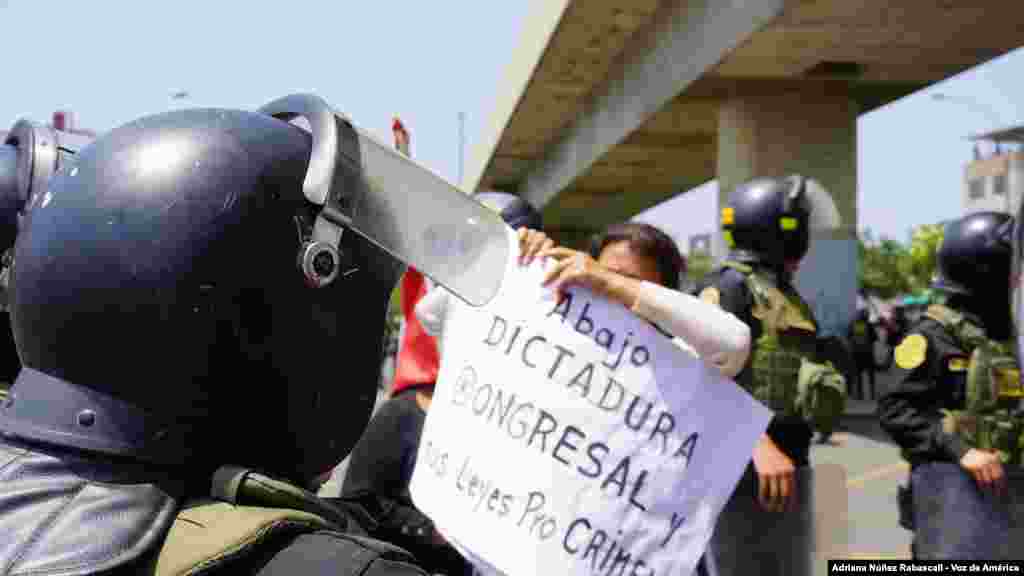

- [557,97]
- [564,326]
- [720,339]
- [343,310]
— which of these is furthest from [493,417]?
[557,97]

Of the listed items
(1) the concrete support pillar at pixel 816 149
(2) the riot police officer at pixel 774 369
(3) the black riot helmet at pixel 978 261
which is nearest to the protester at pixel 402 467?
(2) the riot police officer at pixel 774 369

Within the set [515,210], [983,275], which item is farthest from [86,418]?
[983,275]

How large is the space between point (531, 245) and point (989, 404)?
2.45 metres

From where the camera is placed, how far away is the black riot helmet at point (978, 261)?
407 centimetres

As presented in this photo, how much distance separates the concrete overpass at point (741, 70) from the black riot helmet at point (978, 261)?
5.65 metres

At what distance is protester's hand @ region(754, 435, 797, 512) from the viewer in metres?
3.36

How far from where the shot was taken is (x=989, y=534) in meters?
3.61

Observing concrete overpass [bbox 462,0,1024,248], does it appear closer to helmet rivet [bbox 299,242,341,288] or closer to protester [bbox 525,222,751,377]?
protester [bbox 525,222,751,377]

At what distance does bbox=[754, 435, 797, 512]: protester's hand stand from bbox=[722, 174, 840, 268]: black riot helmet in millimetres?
830

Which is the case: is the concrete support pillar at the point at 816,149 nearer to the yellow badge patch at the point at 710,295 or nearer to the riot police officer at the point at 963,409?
the riot police officer at the point at 963,409

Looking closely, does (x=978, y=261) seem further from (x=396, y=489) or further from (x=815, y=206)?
(x=396, y=489)

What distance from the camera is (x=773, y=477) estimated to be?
3.35 m

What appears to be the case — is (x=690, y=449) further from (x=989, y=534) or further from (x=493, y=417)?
(x=989, y=534)

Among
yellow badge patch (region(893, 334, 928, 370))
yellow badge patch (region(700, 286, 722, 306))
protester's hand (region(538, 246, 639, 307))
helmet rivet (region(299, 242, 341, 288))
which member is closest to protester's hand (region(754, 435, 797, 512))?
yellow badge patch (region(700, 286, 722, 306))
